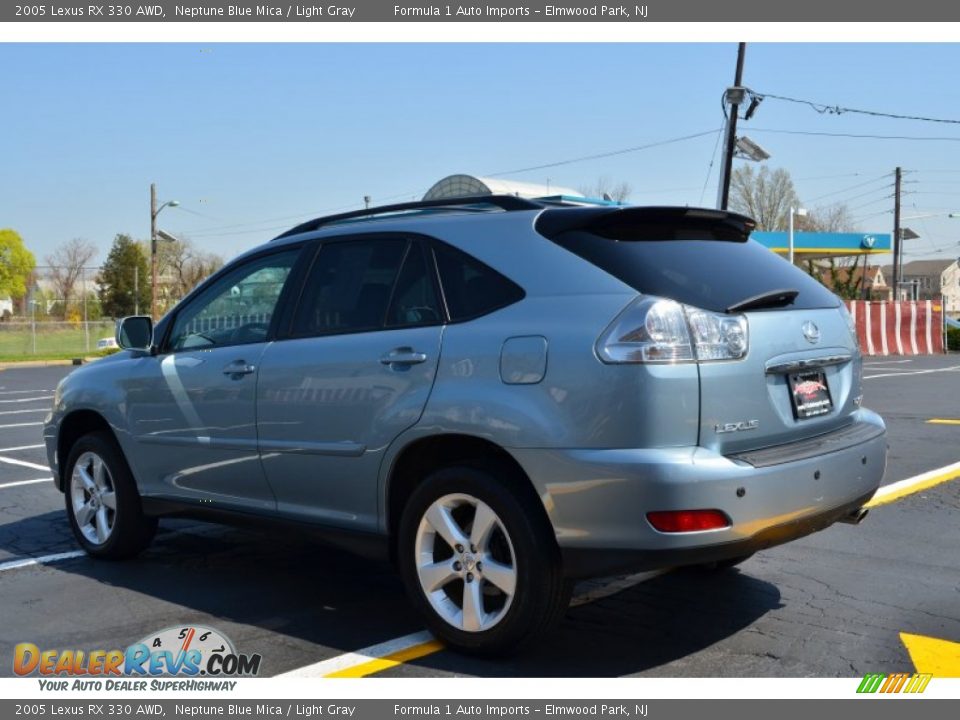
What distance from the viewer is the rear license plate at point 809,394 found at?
4039 millimetres

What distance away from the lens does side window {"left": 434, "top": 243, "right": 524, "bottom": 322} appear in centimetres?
411

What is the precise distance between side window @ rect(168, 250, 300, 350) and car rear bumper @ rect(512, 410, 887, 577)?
75.3 inches

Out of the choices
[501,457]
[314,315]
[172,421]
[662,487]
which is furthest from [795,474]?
[172,421]

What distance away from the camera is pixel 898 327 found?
29.6 meters

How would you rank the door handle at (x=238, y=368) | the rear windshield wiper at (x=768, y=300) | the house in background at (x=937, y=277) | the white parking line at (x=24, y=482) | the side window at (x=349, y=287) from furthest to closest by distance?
the house in background at (x=937, y=277)
the white parking line at (x=24, y=482)
the door handle at (x=238, y=368)
the side window at (x=349, y=287)
the rear windshield wiper at (x=768, y=300)

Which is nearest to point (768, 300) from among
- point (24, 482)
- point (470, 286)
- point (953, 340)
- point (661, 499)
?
point (661, 499)

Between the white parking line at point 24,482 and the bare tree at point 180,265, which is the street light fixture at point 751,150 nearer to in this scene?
the white parking line at point 24,482

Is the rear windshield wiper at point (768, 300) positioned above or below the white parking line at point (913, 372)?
above

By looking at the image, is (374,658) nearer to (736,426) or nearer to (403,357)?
(403,357)

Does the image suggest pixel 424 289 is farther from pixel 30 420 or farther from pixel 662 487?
pixel 30 420

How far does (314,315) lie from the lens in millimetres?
4871

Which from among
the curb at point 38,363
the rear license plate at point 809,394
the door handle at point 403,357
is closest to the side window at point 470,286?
the door handle at point 403,357

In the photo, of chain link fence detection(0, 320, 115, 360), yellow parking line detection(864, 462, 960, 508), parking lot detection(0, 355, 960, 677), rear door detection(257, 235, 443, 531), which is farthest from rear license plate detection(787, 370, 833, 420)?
chain link fence detection(0, 320, 115, 360)

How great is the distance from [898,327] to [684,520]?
1120 inches
